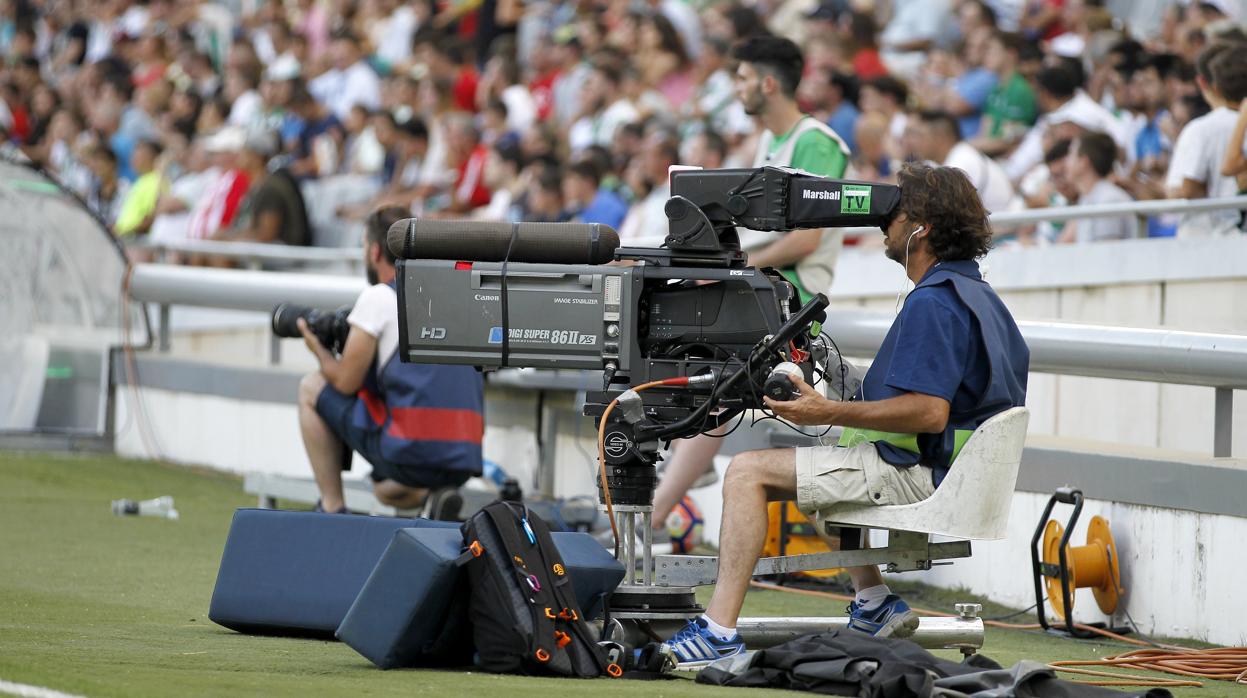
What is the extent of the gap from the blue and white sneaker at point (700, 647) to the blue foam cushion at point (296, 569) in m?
0.99

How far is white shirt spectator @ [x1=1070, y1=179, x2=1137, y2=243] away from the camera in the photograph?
9.39 meters

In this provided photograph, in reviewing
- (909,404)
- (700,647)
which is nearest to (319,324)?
(700,647)

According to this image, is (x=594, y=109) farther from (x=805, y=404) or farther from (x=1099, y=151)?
(x=805, y=404)

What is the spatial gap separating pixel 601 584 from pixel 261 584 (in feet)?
3.75

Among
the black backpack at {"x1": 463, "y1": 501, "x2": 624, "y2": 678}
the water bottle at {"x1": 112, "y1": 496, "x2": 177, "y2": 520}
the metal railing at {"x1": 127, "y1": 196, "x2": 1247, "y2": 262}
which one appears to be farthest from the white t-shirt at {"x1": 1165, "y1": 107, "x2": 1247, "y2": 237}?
the water bottle at {"x1": 112, "y1": 496, "x2": 177, "y2": 520}

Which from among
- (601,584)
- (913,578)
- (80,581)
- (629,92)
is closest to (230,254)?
(629,92)

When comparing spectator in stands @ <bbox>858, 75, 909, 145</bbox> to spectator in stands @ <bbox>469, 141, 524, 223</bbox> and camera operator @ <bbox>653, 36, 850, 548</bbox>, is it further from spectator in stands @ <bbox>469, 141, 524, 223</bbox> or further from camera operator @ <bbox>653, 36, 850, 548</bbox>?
camera operator @ <bbox>653, 36, 850, 548</bbox>

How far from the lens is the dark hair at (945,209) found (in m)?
5.29

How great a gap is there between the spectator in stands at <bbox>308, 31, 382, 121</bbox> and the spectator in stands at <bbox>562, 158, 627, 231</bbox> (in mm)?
5098

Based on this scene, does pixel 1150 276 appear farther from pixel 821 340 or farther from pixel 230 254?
pixel 230 254

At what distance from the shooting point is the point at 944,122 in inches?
407

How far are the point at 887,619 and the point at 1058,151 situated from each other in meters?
5.10

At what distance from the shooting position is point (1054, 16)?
1268 cm

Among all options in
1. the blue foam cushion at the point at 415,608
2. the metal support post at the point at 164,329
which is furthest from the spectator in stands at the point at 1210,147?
the metal support post at the point at 164,329
